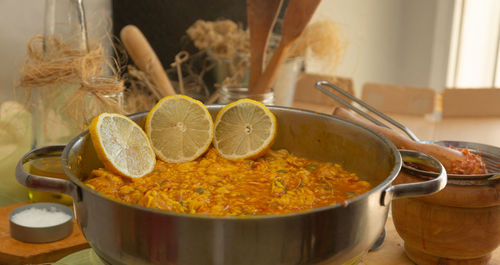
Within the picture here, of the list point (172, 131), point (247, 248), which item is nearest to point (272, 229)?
point (247, 248)

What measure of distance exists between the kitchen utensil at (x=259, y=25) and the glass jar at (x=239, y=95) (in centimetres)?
7

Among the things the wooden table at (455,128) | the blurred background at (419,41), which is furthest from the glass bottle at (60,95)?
the blurred background at (419,41)

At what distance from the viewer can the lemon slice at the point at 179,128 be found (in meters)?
1.13

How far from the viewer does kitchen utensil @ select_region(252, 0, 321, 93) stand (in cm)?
141

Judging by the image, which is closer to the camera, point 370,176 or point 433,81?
point 370,176

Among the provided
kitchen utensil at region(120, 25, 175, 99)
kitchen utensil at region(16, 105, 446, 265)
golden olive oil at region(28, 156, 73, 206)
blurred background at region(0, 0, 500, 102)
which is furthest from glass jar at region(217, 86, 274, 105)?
blurred background at region(0, 0, 500, 102)

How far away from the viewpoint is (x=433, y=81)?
345cm

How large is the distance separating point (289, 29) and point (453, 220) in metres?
0.70

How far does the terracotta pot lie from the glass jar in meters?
0.52

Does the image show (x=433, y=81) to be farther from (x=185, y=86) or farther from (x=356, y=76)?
(x=185, y=86)

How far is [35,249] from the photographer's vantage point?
1101mm

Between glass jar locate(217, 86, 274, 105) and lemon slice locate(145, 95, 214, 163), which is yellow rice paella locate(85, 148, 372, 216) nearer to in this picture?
lemon slice locate(145, 95, 214, 163)

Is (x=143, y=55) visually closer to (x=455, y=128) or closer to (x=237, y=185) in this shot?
(x=237, y=185)

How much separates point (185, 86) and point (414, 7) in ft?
6.40
